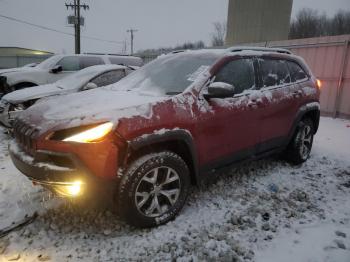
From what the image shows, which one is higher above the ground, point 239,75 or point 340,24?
point 340,24

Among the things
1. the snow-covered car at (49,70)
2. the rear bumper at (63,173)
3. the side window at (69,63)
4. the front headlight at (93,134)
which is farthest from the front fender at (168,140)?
the side window at (69,63)

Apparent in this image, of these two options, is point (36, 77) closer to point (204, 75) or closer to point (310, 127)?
point (204, 75)

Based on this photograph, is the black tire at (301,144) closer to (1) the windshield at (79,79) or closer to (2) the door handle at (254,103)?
(2) the door handle at (254,103)

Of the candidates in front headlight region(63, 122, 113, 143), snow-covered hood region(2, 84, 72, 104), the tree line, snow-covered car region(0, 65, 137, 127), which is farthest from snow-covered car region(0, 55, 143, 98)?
the tree line

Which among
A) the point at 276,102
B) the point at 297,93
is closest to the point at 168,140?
the point at 276,102

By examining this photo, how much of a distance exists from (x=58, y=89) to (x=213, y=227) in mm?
4712

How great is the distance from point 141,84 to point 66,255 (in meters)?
2.14

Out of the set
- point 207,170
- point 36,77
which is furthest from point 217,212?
point 36,77

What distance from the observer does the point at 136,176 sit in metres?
2.87

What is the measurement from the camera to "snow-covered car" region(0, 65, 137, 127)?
5966 mm

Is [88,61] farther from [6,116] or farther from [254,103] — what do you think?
[254,103]

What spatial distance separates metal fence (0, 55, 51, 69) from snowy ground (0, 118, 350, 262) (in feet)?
101

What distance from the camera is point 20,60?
110 ft

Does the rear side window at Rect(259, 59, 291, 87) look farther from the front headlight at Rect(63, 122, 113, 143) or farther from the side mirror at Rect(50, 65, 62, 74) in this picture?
the side mirror at Rect(50, 65, 62, 74)
